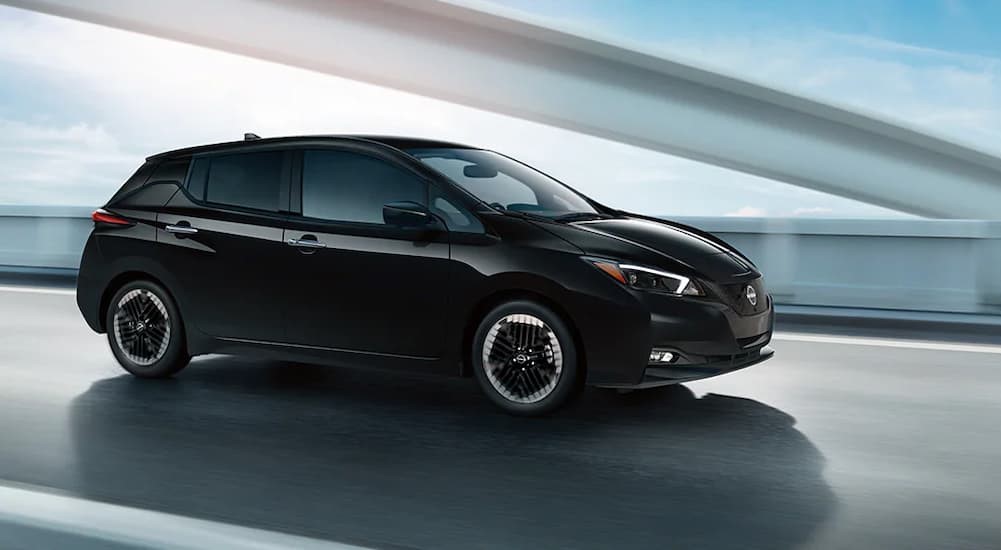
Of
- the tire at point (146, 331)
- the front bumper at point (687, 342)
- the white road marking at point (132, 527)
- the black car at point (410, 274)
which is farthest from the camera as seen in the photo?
the tire at point (146, 331)

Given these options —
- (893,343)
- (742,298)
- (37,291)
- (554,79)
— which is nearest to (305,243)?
(742,298)

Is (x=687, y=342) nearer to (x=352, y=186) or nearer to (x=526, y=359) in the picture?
(x=526, y=359)

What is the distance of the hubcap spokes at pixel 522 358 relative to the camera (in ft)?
20.5

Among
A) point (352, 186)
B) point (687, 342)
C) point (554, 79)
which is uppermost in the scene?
point (554, 79)

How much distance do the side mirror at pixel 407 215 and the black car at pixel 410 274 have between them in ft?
0.04

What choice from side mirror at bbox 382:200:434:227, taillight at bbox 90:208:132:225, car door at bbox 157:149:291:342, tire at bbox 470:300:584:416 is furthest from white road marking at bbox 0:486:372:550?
taillight at bbox 90:208:132:225

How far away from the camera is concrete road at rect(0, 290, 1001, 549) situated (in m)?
4.41

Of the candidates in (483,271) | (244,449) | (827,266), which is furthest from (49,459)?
(827,266)

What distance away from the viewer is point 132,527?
Result: 3.92 meters

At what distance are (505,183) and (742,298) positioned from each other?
165cm

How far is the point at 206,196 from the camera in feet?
24.8

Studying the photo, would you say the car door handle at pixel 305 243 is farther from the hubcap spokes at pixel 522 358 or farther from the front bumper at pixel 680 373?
the front bumper at pixel 680 373

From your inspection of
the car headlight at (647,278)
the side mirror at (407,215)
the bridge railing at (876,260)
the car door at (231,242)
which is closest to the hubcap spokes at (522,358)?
the car headlight at (647,278)

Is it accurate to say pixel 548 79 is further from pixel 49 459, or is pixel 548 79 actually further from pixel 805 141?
pixel 49 459
